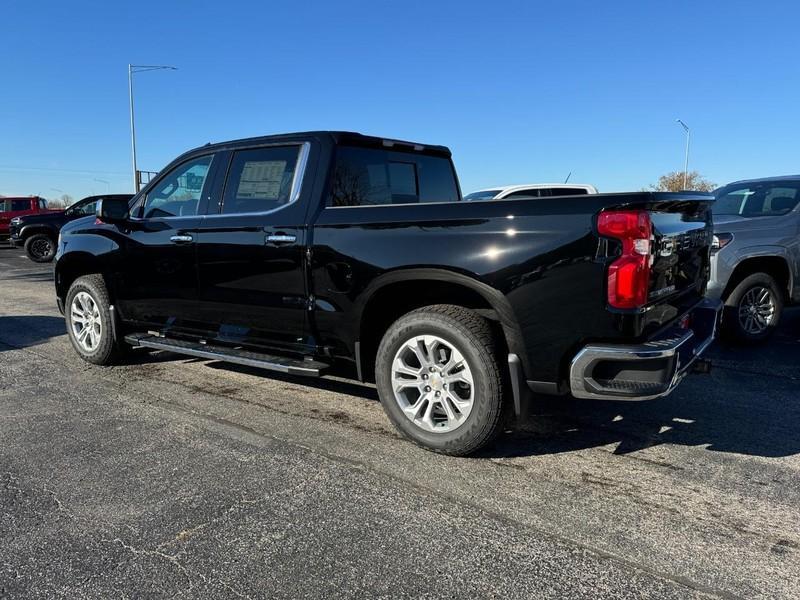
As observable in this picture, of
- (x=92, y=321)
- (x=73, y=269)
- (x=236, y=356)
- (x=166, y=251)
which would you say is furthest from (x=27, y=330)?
(x=236, y=356)

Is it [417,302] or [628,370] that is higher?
[417,302]

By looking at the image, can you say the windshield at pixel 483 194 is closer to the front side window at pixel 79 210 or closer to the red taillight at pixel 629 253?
the red taillight at pixel 629 253

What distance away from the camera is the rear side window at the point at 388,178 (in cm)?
418

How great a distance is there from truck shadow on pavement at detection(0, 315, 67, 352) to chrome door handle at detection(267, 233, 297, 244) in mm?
4033

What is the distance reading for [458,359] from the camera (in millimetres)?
3453

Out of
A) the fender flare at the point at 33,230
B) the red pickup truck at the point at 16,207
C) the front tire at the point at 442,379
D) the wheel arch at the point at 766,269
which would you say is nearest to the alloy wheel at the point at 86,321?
the front tire at the point at 442,379

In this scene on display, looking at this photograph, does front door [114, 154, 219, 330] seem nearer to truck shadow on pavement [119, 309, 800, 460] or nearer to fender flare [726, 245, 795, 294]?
truck shadow on pavement [119, 309, 800, 460]

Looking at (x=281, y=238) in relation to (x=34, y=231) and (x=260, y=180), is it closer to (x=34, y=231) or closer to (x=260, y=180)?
(x=260, y=180)

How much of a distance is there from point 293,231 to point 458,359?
141cm

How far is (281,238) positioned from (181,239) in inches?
43.5

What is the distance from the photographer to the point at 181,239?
4.71 meters

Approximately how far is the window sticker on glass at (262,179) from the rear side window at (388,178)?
460mm

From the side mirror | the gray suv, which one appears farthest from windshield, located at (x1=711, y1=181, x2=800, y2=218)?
the side mirror

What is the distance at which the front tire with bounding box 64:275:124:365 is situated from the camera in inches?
215
